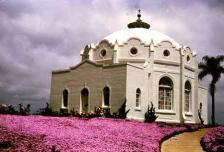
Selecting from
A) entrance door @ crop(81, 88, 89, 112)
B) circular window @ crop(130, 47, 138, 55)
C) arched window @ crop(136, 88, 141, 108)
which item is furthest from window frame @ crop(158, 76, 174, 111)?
entrance door @ crop(81, 88, 89, 112)

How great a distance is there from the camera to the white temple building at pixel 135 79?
3594 centimetres

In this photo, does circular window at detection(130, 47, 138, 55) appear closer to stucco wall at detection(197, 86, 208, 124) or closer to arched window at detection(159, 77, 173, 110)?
arched window at detection(159, 77, 173, 110)

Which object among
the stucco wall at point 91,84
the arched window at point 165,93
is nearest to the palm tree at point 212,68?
the arched window at point 165,93

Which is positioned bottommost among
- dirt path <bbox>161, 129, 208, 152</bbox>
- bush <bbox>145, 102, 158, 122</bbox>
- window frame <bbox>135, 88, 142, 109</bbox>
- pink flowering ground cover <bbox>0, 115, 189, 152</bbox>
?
dirt path <bbox>161, 129, 208, 152</bbox>

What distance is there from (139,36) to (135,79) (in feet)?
25.1

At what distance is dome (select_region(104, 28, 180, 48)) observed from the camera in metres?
41.5

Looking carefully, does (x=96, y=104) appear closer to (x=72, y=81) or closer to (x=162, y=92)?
(x=72, y=81)

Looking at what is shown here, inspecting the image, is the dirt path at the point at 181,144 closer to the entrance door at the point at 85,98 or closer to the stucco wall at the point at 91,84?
the stucco wall at the point at 91,84

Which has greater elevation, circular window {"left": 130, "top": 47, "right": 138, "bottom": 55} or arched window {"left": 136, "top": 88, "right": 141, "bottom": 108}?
circular window {"left": 130, "top": 47, "right": 138, "bottom": 55}

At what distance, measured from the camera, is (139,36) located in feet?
139

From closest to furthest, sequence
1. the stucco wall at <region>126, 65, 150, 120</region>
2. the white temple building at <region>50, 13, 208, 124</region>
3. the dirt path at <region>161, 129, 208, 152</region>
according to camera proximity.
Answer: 1. the dirt path at <region>161, 129, 208, 152</region>
2. the stucco wall at <region>126, 65, 150, 120</region>
3. the white temple building at <region>50, 13, 208, 124</region>

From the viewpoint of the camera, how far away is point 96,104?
3678cm

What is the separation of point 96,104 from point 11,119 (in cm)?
1650

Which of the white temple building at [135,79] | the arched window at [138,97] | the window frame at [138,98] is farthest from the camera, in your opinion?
the arched window at [138,97]
